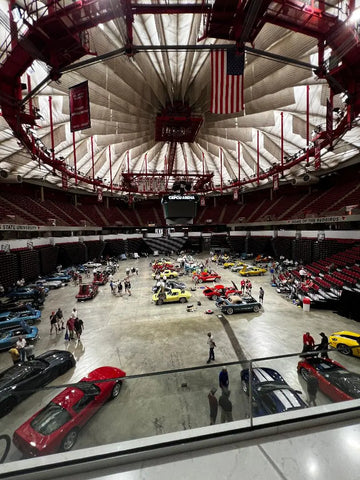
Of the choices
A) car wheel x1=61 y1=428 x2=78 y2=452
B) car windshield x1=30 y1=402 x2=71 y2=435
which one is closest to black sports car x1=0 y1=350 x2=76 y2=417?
car windshield x1=30 y1=402 x2=71 y2=435

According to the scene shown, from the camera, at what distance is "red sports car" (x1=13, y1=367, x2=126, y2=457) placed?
2549 mm

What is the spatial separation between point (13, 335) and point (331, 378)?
13.8 m

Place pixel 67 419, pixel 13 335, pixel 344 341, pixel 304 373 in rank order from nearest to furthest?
pixel 67 419 < pixel 304 373 < pixel 344 341 < pixel 13 335

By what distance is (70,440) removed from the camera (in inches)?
115

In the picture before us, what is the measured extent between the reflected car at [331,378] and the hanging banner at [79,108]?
1220 cm

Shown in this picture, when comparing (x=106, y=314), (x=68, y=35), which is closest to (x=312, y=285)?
(x=106, y=314)

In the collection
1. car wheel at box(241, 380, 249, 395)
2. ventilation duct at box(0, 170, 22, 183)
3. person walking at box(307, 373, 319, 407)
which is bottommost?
person walking at box(307, 373, 319, 407)

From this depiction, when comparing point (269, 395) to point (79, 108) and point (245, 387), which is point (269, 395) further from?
point (79, 108)

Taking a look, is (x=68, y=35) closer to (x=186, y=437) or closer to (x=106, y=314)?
(x=186, y=437)

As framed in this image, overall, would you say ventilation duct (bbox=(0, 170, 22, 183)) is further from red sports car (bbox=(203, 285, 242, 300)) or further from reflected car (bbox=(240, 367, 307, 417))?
reflected car (bbox=(240, 367, 307, 417))

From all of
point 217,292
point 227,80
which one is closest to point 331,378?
point 227,80

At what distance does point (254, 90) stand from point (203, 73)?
14.4ft

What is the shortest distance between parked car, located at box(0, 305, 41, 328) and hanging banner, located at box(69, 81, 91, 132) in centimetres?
1131

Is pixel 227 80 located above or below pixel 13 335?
above
